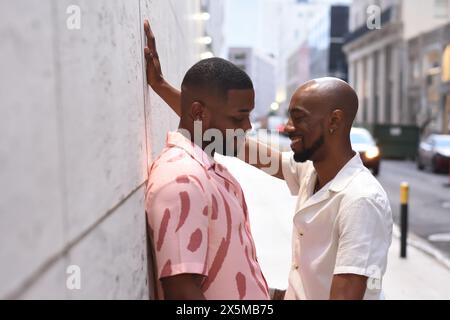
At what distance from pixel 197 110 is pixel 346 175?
0.72 metres

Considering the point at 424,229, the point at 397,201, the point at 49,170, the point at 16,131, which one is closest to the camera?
the point at 16,131

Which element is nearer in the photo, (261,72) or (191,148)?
(191,148)

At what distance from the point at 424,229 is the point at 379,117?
37717 mm

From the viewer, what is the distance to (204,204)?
58.7 inches

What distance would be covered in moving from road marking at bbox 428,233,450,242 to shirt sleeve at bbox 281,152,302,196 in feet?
20.4

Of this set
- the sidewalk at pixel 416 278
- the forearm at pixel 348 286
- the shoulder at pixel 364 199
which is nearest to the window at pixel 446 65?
the sidewalk at pixel 416 278

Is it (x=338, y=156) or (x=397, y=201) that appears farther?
(x=397, y=201)

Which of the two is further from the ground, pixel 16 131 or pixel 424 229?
pixel 16 131

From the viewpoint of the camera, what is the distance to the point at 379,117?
45.0 meters

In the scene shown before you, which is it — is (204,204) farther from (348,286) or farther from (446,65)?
(446,65)

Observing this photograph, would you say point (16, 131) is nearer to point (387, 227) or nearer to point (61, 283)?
point (61, 283)

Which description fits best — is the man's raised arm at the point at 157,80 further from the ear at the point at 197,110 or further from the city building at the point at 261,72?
the city building at the point at 261,72

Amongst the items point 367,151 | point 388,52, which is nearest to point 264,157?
point 367,151

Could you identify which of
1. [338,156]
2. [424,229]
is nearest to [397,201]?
[424,229]
